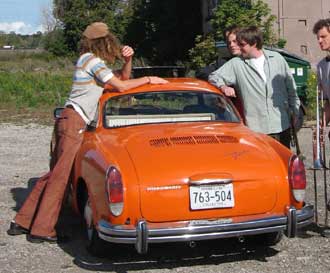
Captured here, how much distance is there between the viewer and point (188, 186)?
5.25 meters

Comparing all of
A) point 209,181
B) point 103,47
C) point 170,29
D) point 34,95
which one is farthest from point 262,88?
point 170,29

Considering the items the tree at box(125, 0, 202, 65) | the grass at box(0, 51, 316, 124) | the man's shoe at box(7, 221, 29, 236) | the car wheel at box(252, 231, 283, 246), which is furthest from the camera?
the tree at box(125, 0, 202, 65)

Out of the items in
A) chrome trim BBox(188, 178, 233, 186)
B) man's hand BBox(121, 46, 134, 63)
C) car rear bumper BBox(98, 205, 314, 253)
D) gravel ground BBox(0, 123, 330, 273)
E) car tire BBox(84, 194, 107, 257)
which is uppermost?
man's hand BBox(121, 46, 134, 63)

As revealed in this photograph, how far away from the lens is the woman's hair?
260 inches

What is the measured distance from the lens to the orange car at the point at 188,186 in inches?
205

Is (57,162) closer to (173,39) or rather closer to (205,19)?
(205,19)

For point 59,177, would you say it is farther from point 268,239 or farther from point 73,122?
point 268,239

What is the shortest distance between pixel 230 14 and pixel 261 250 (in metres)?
16.4

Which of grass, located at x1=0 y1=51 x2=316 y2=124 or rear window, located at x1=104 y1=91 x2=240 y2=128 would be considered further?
grass, located at x1=0 y1=51 x2=316 y2=124

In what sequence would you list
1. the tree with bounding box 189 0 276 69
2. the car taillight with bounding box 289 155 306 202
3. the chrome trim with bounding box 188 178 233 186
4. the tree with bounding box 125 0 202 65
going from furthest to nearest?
the tree with bounding box 125 0 202 65 < the tree with bounding box 189 0 276 69 < the car taillight with bounding box 289 155 306 202 < the chrome trim with bounding box 188 178 233 186

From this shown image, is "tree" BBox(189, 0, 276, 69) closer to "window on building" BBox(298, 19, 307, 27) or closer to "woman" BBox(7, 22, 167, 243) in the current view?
"window on building" BBox(298, 19, 307, 27)

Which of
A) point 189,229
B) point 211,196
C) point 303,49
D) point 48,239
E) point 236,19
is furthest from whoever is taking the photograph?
point 303,49

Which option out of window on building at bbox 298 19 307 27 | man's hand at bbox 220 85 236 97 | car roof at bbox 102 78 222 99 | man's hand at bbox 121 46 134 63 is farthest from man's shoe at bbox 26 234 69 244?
window on building at bbox 298 19 307 27

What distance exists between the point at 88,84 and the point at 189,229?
6.66 feet
